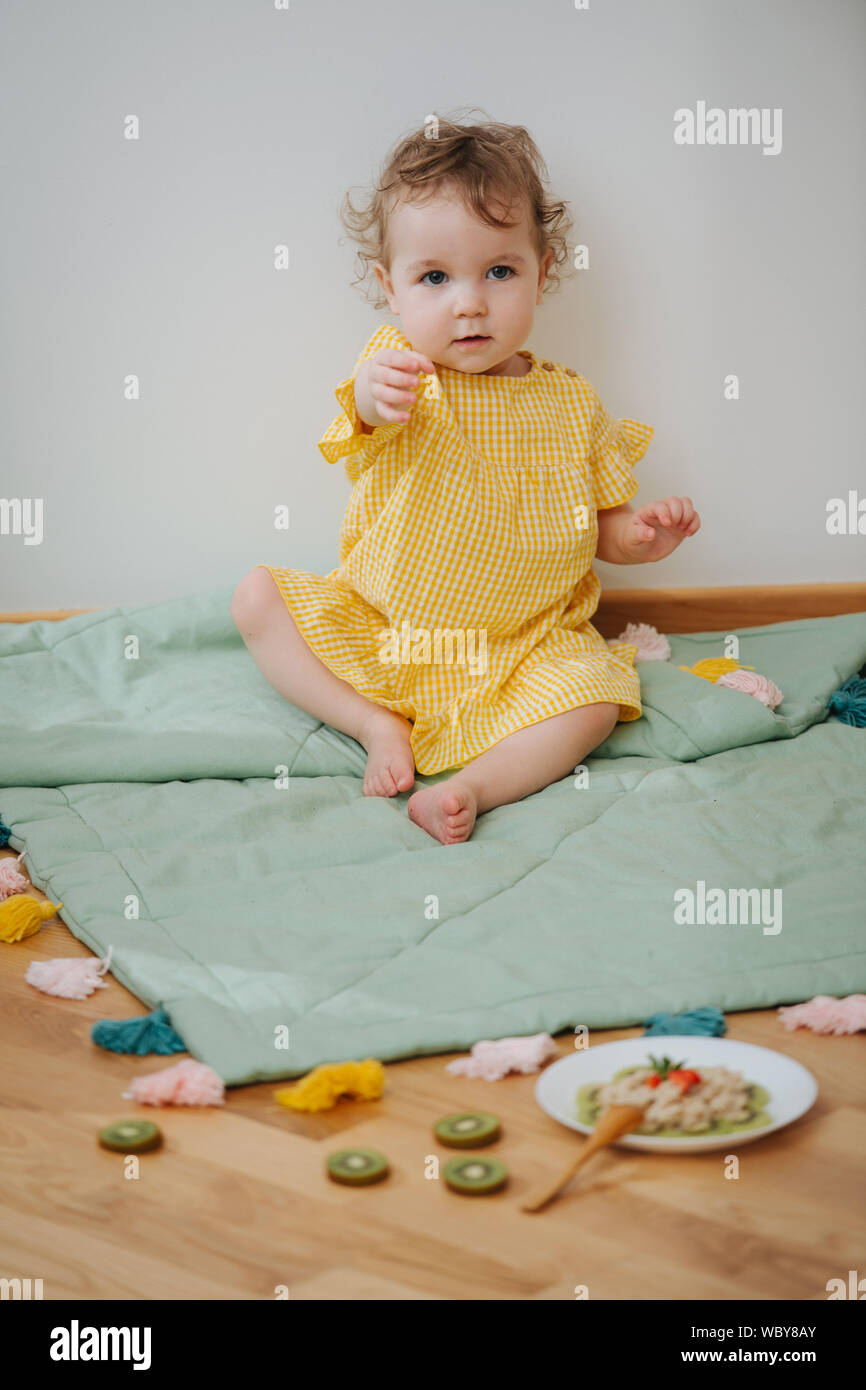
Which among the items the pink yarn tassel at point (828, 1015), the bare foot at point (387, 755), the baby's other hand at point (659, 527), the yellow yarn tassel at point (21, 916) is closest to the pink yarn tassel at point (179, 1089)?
the yellow yarn tassel at point (21, 916)

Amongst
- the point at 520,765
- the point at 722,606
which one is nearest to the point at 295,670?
the point at 520,765

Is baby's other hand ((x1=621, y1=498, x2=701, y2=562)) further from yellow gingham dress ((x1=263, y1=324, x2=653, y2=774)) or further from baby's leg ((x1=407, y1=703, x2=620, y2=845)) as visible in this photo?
baby's leg ((x1=407, y1=703, x2=620, y2=845))

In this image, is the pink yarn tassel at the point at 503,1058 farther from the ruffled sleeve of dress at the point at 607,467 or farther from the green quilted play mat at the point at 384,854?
the ruffled sleeve of dress at the point at 607,467

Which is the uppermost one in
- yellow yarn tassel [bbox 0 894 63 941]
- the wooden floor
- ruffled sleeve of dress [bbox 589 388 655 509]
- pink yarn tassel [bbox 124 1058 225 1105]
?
ruffled sleeve of dress [bbox 589 388 655 509]

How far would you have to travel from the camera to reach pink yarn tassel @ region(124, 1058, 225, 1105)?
2.40ft

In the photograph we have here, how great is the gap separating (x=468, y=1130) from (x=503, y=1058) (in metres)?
0.08

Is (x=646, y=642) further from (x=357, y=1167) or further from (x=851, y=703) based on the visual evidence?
(x=357, y=1167)

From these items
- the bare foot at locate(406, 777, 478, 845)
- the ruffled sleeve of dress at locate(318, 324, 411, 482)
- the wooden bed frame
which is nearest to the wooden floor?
the bare foot at locate(406, 777, 478, 845)

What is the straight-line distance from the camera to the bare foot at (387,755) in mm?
1271

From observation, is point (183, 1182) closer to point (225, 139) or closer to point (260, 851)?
point (260, 851)

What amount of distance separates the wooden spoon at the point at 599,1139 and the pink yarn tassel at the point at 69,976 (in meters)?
0.38

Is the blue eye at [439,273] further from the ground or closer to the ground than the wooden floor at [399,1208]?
further from the ground

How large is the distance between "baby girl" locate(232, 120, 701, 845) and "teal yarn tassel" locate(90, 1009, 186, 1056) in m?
0.50
